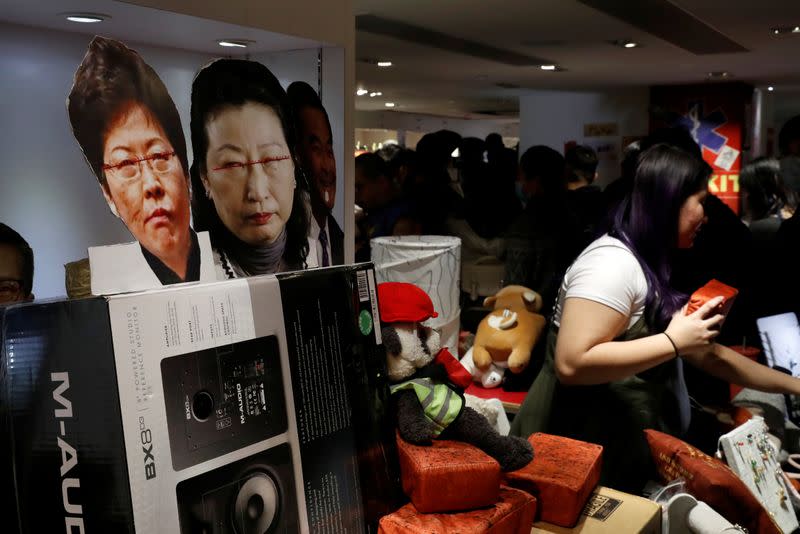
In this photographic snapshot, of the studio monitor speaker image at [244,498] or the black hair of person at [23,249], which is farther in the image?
the black hair of person at [23,249]

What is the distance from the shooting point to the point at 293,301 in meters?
0.87

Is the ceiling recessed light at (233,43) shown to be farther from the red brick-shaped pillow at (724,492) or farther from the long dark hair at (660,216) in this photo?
the red brick-shaped pillow at (724,492)

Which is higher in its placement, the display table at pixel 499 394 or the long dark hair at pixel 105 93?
the long dark hair at pixel 105 93

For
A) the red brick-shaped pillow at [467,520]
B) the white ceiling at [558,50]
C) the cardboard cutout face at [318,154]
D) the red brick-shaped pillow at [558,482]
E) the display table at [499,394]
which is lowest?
the display table at [499,394]

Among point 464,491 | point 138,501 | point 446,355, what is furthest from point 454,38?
point 138,501

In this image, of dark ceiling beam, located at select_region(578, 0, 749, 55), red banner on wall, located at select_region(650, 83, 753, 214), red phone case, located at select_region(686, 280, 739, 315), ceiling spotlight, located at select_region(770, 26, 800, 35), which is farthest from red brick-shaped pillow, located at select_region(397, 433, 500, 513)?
red banner on wall, located at select_region(650, 83, 753, 214)

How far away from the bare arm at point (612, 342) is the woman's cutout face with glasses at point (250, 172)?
714mm

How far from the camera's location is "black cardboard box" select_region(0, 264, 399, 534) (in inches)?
26.4

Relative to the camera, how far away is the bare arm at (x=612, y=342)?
1576mm

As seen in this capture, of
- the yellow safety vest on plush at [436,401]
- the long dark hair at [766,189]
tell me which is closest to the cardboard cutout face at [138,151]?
the yellow safety vest on plush at [436,401]

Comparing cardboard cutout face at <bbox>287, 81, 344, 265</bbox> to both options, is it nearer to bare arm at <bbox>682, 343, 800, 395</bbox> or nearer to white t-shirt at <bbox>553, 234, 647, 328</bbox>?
white t-shirt at <bbox>553, 234, 647, 328</bbox>

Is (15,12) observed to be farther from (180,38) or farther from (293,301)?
(293,301)

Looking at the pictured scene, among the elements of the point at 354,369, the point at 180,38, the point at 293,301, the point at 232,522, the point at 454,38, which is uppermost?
the point at 454,38

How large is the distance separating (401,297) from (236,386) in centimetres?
42
